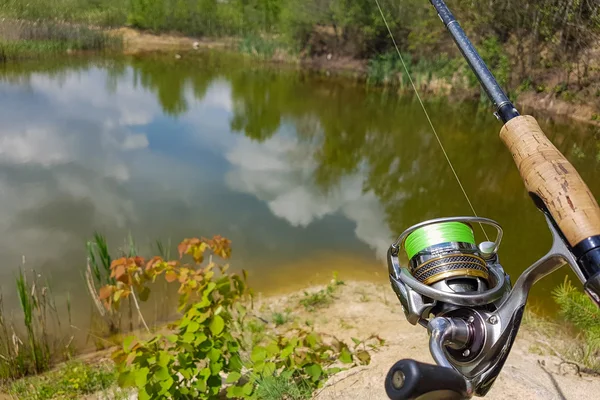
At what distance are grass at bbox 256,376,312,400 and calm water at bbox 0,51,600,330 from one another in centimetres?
202

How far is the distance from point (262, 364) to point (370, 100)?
12.4 metres

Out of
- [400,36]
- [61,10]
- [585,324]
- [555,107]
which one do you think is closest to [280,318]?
[585,324]

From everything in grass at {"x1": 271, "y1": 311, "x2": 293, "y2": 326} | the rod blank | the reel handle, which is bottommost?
grass at {"x1": 271, "y1": 311, "x2": 293, "y2": 326}

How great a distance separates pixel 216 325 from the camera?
1986mm

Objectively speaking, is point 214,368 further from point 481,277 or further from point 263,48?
point 263,48

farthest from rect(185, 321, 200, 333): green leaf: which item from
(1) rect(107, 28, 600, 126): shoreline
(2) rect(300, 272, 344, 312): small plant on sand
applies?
(1) rect(107, 28, 600, 126): shoreline

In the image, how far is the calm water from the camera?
4641mm

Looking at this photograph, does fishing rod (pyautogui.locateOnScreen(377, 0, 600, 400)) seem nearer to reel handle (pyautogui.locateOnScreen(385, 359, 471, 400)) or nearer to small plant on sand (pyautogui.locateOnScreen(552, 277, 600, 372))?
reel handle (pyautogui.locateOnScreen(385, 359, 471, 400))

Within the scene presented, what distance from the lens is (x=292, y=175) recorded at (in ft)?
22.6

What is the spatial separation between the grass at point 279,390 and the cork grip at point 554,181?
1343 mm

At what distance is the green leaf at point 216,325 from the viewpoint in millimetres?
1976

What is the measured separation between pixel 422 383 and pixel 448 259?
482mm

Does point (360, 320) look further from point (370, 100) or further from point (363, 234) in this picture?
point (370, 100)

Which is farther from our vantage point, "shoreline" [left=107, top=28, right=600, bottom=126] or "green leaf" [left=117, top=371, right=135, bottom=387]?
"shoreline" [left=107, top=28, right=600, bottom=126]
